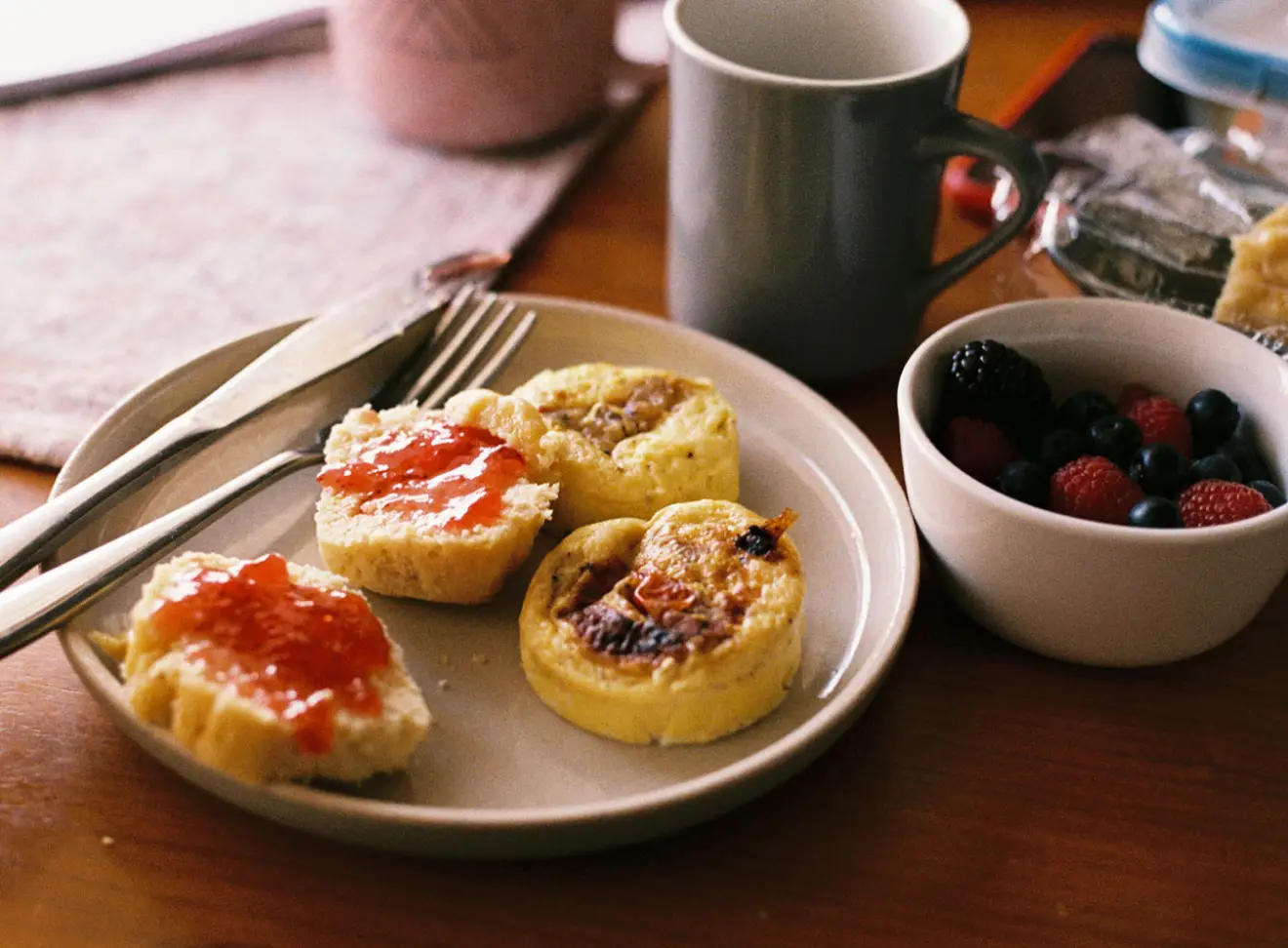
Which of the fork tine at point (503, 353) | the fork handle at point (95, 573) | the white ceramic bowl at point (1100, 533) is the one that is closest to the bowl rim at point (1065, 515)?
the white ceramic bowl at point (1100, 533)

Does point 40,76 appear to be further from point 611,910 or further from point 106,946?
point 611,910

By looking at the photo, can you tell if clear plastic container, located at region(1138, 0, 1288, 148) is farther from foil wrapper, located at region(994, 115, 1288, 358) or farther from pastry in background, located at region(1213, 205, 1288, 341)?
pastry in background, located at region(1213, 205, 1288, 341)

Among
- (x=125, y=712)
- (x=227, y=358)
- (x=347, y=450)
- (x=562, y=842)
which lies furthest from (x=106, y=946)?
(x=227, y=358)

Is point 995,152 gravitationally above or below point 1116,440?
above

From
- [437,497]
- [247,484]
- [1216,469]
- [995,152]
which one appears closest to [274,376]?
[247,484]

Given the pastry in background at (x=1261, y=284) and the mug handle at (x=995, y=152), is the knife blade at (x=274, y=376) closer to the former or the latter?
the mug handle at (x=995, y=152)

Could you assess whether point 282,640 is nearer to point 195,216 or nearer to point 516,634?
point 516,634
